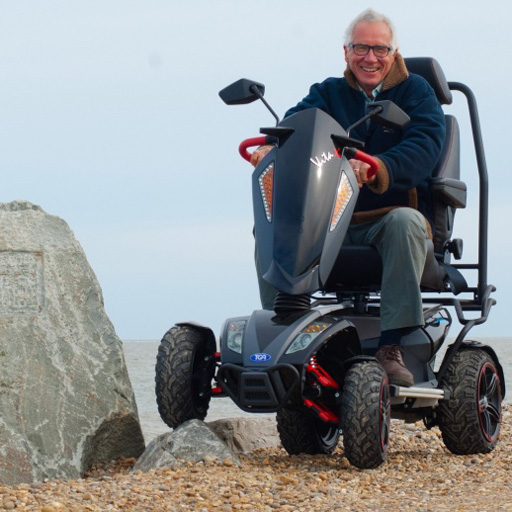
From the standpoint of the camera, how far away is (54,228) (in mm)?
6176

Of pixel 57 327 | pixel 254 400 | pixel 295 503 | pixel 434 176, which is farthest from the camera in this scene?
pixel 434 176

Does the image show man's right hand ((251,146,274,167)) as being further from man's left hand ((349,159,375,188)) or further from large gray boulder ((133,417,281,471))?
large gray boulder ((133,417,281,471))

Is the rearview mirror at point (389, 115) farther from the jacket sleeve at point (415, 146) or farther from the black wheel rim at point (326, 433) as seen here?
the black wheel rim at point (326, 433)

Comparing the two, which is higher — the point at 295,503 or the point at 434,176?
the point at 434,176

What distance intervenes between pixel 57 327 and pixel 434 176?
229cm

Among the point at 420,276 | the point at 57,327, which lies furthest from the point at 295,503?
the point at 57,327

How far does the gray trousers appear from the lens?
5.52 metres

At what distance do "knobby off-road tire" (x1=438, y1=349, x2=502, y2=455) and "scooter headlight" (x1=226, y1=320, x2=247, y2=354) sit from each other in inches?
56.1

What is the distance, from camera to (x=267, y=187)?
5.37 metres

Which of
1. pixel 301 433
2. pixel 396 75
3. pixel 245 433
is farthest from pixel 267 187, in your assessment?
pixel 245 433

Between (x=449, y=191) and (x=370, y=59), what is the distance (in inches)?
34.1

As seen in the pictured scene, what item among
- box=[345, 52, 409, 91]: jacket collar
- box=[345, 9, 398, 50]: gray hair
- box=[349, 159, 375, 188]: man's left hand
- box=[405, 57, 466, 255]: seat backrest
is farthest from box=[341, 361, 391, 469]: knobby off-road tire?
box=[345, 9, 398, 50]: gray hair

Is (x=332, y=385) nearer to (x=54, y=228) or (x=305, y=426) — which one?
(x=305, y=426)

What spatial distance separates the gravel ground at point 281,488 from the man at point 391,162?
557mm
